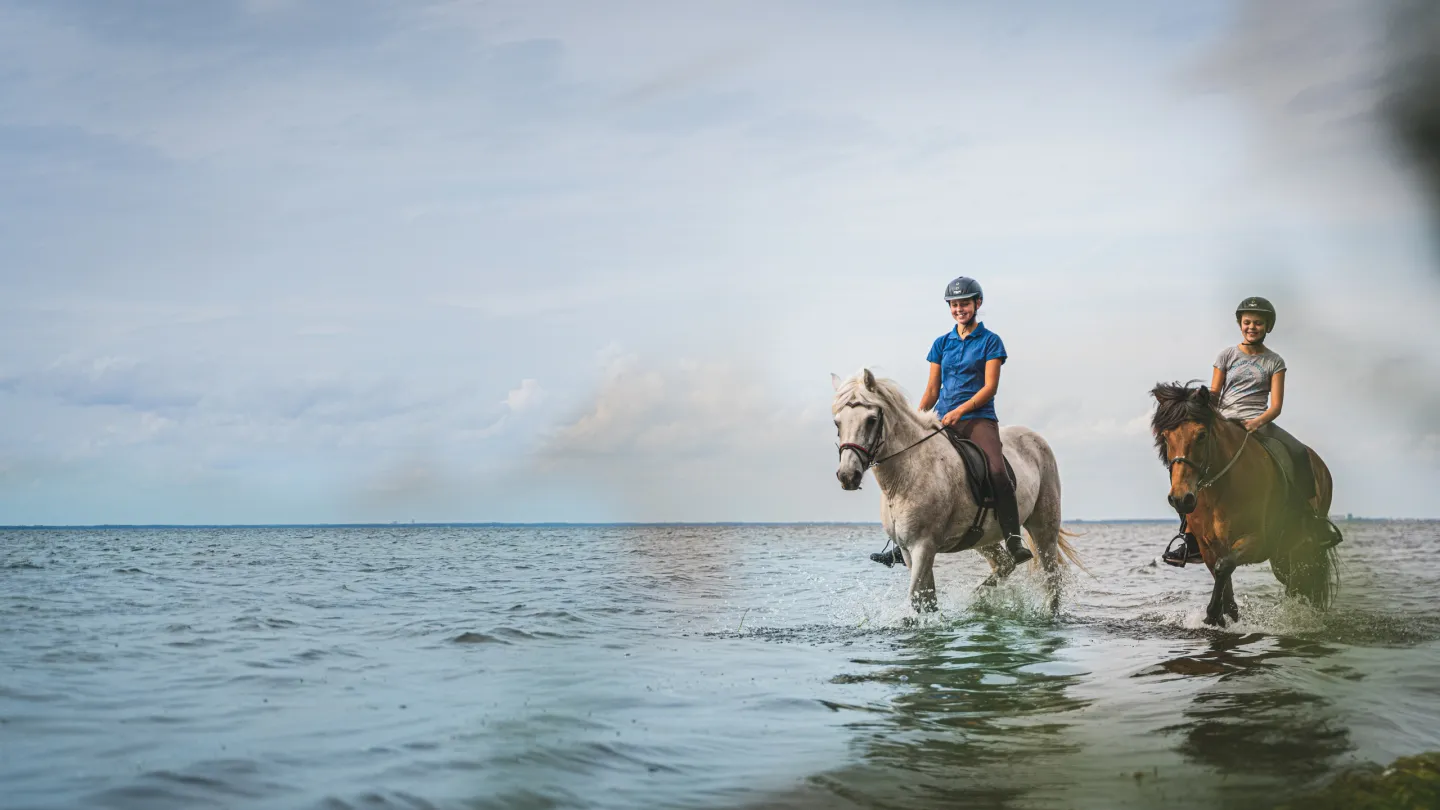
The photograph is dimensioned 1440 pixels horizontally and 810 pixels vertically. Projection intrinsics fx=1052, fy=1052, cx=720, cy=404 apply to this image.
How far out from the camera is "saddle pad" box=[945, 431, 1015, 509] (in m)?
11.1

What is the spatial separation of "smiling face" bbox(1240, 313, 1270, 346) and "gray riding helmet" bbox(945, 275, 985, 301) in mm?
2511

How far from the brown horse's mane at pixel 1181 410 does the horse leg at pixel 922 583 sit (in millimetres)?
2483

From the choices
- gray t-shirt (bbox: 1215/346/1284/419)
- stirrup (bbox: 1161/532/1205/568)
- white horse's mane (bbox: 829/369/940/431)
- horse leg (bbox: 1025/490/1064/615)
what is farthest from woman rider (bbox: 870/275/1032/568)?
gray t-shirt (bbox: 1215/346/1284/419)

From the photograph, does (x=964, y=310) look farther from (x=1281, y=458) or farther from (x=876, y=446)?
(x=1281, y=458)

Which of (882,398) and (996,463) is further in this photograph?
(996,463)

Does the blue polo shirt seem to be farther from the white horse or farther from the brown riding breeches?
the white horse

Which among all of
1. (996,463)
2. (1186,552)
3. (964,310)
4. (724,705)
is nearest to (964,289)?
(964,310)

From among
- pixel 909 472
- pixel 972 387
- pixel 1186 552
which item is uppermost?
pixel 972 387

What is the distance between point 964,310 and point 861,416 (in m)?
1.81

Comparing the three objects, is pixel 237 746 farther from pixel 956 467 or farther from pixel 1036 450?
pixel 1036 450

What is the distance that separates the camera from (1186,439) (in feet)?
32.8

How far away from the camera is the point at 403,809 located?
5.19 m

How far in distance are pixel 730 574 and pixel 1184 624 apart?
14880 millimetres

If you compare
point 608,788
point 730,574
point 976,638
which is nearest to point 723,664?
point 976,638
